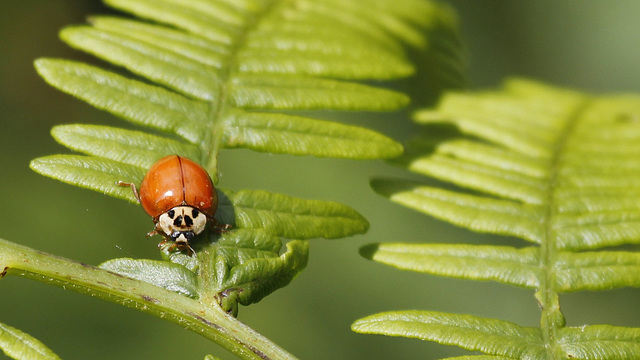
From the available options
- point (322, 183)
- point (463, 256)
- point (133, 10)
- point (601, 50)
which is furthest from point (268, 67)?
point (601, 50)

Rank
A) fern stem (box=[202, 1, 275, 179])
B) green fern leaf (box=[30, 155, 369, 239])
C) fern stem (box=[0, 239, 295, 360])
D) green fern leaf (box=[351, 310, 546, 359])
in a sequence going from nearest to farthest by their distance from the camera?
1. fern stem (box=[0, 239, 295, 360])
2. green fern leaf (box=[351, 310, 546, 359])
3. green fern leaf (box=[30, 155, 369, 239])
4. fern stem (box=[202, 1, 275, 179])

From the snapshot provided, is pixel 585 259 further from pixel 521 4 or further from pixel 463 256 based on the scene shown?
pixel 521 4

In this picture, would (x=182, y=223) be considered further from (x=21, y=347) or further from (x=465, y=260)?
(x=465, y=260)

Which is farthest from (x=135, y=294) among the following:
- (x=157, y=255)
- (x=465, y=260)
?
(x=157, y=255)

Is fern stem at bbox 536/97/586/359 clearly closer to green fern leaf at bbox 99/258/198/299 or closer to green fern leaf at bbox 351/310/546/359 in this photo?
green fern leaf at bbox 351/310/546/359

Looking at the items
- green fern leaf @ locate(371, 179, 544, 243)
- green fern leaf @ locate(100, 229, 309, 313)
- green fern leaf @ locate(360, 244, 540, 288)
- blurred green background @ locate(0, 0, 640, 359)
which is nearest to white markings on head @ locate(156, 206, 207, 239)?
green fern leaf @ locate(100, 229, 309, 313)

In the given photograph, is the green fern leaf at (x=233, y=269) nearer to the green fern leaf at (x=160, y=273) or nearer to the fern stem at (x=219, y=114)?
the green fern leaf at (x=160, y=273)
